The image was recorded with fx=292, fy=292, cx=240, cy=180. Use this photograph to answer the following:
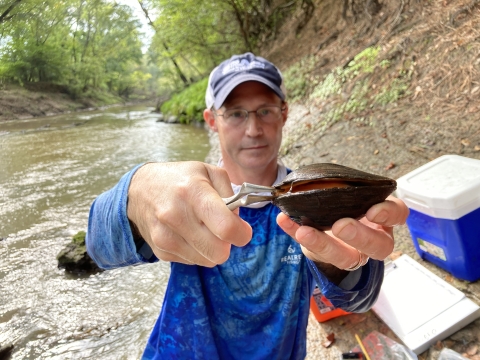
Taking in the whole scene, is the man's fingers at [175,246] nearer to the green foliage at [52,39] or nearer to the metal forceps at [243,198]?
the metal forceps at [243,198]

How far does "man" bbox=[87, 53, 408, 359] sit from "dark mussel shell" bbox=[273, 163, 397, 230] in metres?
0.05

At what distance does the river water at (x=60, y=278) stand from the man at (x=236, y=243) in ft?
5.82

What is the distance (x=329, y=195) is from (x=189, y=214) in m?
0.52

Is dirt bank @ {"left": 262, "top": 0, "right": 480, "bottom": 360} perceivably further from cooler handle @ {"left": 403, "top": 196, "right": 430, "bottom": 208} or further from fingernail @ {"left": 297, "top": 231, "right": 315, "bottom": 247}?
fingernail @ {"left": 297, "top": 231, "right": 315, "bottom": 247}

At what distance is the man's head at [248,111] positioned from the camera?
2436 mm

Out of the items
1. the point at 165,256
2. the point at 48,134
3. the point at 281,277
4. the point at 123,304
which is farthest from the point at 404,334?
the point at 48,134

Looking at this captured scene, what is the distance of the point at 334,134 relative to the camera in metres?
6.24

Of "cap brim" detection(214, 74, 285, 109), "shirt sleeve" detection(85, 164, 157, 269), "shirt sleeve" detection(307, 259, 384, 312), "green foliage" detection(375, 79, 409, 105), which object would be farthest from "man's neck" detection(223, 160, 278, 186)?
"green foliage" detection(375, 79, 409, 105)

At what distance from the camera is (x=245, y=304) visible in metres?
1.99

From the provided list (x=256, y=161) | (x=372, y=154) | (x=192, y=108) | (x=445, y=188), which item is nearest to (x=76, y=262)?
(x=256, y=161)

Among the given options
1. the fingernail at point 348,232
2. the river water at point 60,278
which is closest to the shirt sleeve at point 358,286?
the fingernail at point 348,232

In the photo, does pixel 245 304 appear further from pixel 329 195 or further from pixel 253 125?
pixel 253 125

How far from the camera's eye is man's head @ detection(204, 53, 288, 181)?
2.44m

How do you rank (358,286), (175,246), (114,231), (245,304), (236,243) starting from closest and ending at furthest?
(236,243) < (175,246) < (114,231) < (358,286) < (245,304)
